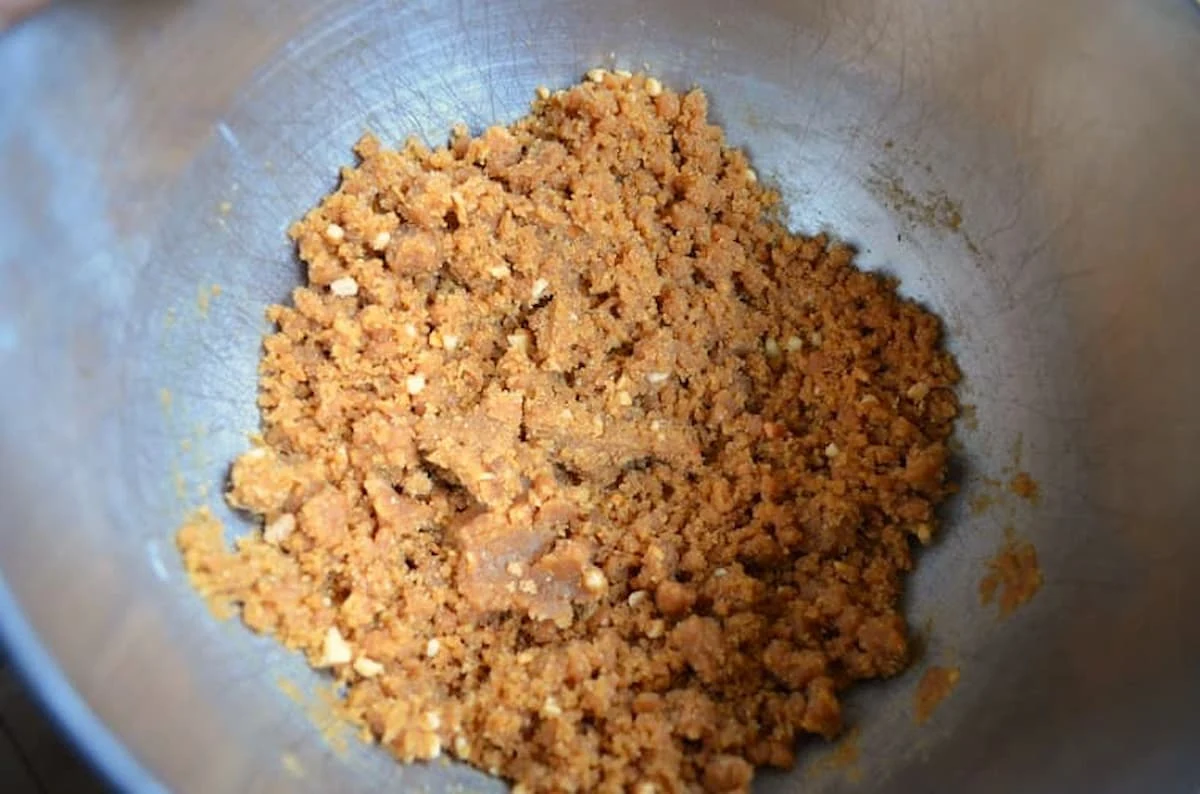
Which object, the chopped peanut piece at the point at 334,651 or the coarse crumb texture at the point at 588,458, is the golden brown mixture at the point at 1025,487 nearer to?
the coarse crumb texture at the point at 588,458

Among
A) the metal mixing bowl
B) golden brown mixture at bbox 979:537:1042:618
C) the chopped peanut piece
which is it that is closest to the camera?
the metal mixing bowl

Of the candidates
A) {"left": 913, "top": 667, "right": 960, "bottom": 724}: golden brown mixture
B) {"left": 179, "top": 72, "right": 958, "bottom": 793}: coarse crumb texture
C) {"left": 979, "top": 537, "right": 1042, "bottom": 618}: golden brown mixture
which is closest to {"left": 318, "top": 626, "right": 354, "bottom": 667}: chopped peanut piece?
{"left": 179, "top": 72, "right": 958, "bottom": 793}: coarse crumb texture

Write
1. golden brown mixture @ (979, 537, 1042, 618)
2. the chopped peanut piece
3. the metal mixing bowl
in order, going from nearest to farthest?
the metal mixing bowl → the chopped peanut piece → golden brown mixture @ (979, 537, 1042, 618)

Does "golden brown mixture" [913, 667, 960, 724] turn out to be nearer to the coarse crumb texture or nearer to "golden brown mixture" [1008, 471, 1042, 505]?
the coarse crumb texture

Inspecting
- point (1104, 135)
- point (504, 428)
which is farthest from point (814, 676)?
point (1104, 135)

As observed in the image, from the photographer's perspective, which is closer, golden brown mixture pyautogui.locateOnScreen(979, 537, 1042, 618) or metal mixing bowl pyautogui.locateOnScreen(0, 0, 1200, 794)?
metal mixing bowl pyautogui.locateOnScreen(0, 0, 1200, 794)

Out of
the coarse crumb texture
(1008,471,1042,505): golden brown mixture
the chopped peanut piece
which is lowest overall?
the chopped peanut piece

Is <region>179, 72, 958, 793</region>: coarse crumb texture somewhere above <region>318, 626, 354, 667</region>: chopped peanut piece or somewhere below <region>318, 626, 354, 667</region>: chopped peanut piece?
above
